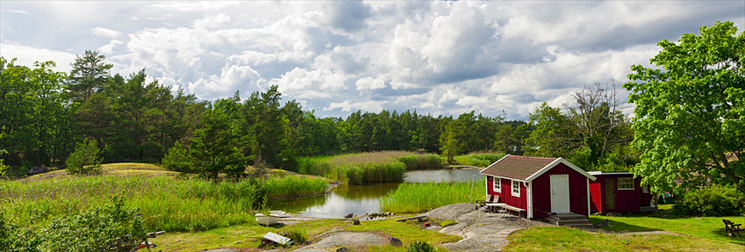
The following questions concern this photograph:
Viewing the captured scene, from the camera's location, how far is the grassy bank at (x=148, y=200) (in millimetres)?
13711

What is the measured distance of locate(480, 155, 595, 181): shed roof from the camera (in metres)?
16.0

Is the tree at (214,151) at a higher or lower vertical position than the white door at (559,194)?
higher

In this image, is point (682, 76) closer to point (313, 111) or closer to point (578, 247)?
point (578, 247)

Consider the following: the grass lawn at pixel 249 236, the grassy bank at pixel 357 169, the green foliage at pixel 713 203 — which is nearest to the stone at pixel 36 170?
the grassy bank at pixel 357 169

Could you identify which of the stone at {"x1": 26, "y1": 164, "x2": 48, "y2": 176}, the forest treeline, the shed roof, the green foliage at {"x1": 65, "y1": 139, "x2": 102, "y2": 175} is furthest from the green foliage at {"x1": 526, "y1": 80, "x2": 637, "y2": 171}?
the stone at {"x1": 26, "y1": 164, "x2": 48, "y2": 176}

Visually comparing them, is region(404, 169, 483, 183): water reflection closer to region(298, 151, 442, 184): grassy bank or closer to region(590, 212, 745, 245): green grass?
region(298, 151, 442, 184): grassy bank

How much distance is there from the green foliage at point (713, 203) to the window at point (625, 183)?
202 centimetres

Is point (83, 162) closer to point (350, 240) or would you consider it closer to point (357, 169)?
point (357, 169)

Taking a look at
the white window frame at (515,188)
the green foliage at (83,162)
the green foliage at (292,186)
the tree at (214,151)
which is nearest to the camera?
the white window frame at (515,188)

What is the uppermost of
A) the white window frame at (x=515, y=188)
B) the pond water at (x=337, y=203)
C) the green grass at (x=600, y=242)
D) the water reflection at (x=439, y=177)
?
the white window frame at (x=515, y=188)

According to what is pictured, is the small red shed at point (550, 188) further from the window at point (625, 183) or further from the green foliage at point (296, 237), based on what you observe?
the green foliage at point (296, 237)

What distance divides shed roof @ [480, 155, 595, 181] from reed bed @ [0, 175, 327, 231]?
1184 cm

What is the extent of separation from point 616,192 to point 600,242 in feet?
25.5

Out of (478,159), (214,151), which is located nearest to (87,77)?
(214,151)
